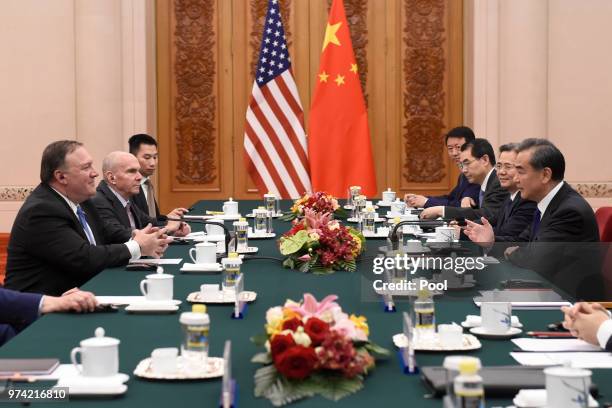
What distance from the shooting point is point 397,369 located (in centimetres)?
288

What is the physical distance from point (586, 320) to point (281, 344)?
109 centimetres

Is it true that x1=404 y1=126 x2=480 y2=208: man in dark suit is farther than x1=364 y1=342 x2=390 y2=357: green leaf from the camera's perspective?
Yes

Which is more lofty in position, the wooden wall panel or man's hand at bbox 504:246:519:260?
the wooden wall panel

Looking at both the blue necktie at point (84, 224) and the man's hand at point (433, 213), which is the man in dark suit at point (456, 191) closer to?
the man's hand at point (433, 213)

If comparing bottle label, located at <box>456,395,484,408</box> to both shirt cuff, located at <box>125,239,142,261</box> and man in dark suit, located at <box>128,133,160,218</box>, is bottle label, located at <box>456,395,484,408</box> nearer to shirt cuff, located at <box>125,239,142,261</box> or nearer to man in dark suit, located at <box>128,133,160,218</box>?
shirt cuff, located at <box>125,239,142,261</box>

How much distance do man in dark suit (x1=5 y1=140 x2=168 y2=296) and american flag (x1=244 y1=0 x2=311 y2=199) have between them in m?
4.62

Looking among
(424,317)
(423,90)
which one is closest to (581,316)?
(424,317)

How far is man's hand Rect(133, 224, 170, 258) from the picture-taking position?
5258 millimetres

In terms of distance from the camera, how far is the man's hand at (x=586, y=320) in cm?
314

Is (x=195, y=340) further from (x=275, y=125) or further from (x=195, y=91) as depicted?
(x=195, y=91)

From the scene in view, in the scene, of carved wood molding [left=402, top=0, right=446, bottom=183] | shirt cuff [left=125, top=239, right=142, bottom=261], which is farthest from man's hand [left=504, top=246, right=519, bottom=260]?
carved wood molding [left=402, top=0, right=446, bottom=183]

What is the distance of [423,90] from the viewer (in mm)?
11062

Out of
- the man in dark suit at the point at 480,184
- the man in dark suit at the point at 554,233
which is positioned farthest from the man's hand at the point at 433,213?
the man in dark suit at the point at 554,233

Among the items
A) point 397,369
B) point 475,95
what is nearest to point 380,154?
point 475,95
